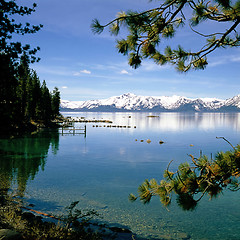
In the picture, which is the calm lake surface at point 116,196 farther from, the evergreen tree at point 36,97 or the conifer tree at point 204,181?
the evergreen tree at point 36,97

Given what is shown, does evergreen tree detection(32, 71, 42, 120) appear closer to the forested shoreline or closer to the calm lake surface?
the forested shoreline

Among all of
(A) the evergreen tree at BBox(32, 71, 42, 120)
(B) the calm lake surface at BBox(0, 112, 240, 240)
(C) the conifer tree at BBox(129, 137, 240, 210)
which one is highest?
(A) the evergreen tree at BBox(32, 71, 42, 120)

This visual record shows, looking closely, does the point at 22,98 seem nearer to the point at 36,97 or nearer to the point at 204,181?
the point at 36,97

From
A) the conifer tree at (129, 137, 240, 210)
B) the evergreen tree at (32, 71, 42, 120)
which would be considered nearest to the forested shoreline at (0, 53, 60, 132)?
the evergreen tree at (32, 71, 42, 120)

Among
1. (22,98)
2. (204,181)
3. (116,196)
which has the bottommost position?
(116,196)

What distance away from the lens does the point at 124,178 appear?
2462 centimetres

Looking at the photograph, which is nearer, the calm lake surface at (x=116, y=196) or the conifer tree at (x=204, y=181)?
the conifer tree at (x=204, y=181)

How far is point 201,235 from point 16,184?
1566cm

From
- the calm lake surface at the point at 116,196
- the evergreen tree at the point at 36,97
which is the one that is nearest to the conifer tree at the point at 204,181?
the calm lake surface at the point at 116,196

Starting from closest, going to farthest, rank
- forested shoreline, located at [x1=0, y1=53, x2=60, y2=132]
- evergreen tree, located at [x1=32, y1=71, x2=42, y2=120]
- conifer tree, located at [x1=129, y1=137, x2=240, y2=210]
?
1. conifer tree, located at [x1=129, y1=137, x2=240, y2=210]
2. forested shoreline, located at [x1=0, y1=53, x2=60, y2=132]
3. evergreen tree, located at [x1=32, y1=71, x2=42, y2=120]

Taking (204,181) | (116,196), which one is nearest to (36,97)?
(116,196)

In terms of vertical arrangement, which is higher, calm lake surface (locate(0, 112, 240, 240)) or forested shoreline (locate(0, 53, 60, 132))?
forested shoreline (locate(0, 53, 60, 132))

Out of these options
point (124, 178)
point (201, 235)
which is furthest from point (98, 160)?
point (201, 235)

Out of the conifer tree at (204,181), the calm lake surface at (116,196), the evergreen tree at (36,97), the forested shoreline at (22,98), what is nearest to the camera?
the conifer tree at (204,181)
